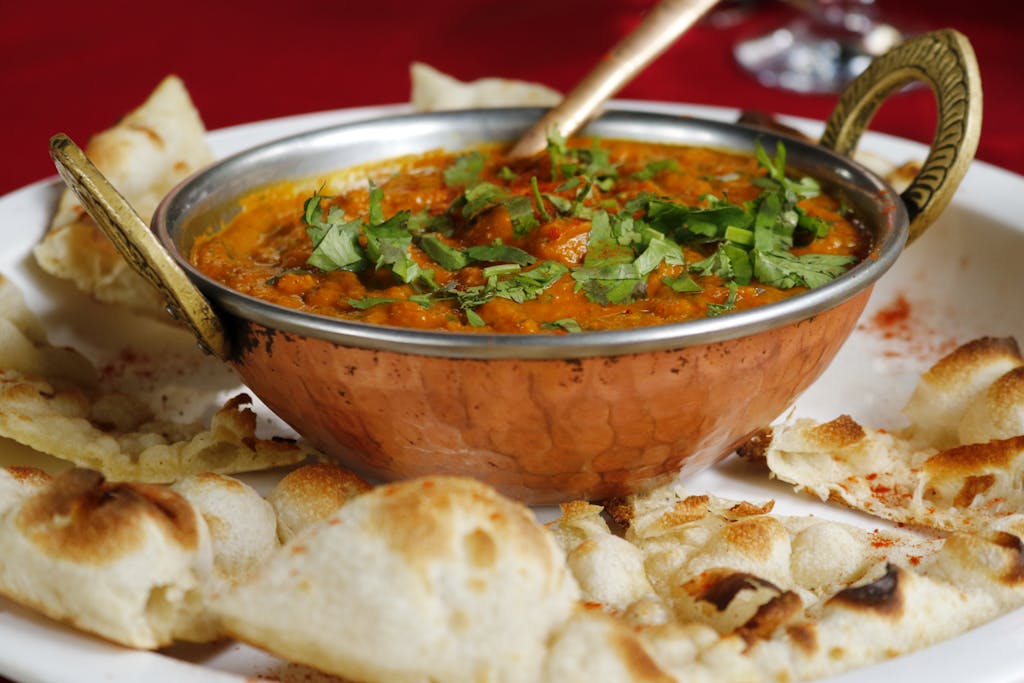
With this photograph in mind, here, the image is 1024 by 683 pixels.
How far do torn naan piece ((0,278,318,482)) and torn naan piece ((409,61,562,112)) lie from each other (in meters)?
1.37

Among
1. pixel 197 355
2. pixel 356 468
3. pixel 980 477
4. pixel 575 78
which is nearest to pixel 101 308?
pixel 197 355

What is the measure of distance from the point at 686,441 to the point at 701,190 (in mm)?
703

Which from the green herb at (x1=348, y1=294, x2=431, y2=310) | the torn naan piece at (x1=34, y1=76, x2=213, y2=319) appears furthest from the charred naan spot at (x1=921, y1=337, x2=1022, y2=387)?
the torn naan piece at (x1=34, y1=76, x2=213, y2=319)

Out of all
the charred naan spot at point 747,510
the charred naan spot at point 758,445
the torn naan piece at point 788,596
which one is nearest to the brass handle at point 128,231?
the torn naan piece at point 788,596

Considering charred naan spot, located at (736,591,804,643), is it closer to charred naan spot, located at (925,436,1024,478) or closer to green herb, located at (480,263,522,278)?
charred naan spot, located at (925,436,1024,478)

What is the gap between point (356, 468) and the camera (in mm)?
2393

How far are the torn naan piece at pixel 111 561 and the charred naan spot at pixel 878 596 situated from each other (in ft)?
2.96

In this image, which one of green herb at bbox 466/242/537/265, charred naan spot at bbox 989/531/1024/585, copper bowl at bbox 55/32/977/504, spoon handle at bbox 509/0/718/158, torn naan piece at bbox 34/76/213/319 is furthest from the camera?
spoon handle at bbox 509/0/718/158

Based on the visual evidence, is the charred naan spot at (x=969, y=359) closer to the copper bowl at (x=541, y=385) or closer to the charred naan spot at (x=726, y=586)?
the copper bowl at (x=541, y=385)

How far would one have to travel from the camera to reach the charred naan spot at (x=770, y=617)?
1.71 metres

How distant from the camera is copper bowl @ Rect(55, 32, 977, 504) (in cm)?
198

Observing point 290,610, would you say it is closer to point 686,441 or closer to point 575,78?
→ point 686,441

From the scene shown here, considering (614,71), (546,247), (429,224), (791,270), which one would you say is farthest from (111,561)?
(614,71)

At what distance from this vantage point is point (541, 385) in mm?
1993
